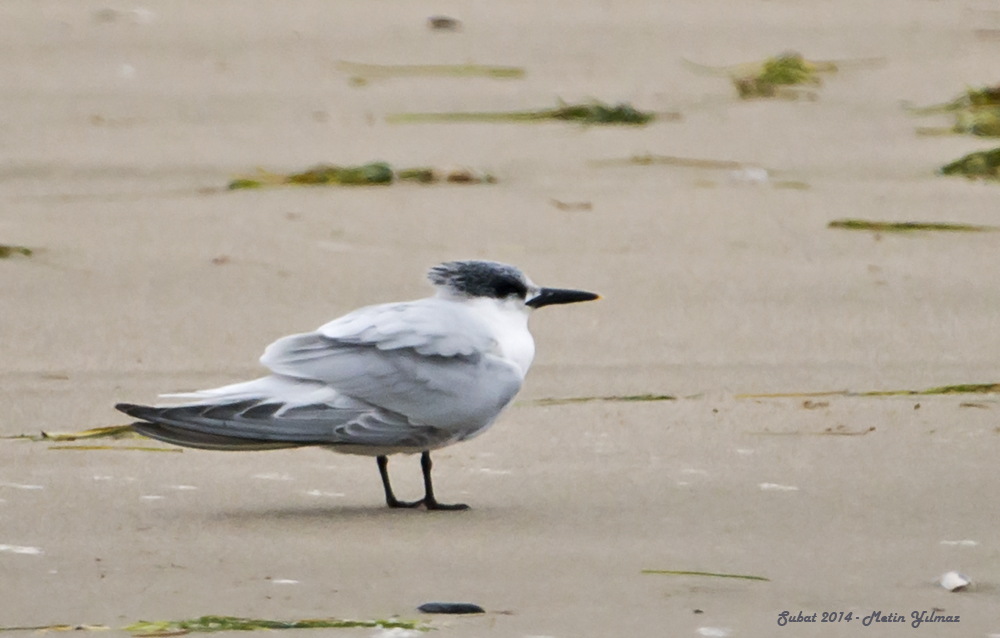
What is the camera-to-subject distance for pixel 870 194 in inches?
283

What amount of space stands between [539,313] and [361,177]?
1.66 meters

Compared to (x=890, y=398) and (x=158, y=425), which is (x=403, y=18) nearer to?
(x=890, y=398)

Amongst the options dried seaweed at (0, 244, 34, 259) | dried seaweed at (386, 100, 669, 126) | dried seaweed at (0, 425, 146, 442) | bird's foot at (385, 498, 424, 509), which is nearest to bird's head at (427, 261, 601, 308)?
bird's foot at (385, 498, 424, 509)

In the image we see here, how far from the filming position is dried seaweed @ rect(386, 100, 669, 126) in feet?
27.6

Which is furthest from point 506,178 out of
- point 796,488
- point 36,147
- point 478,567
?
point 478,567

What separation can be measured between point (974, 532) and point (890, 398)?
1161mm

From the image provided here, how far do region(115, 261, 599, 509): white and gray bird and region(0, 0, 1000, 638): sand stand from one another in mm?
149

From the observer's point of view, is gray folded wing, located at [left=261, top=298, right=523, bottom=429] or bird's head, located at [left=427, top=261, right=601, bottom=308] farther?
bird's head, located at [left=427, top=261, right=601, bottom=308]

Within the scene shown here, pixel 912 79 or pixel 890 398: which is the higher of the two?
pixel 912 79

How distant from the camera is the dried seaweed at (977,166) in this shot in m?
7.43

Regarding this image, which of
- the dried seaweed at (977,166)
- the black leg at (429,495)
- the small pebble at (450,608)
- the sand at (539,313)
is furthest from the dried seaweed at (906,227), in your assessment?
the small pebble at (450,608)

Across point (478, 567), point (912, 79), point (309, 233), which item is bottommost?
point (478, 567)

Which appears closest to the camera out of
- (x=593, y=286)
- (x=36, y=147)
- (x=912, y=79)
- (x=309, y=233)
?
(x=593, y=286)

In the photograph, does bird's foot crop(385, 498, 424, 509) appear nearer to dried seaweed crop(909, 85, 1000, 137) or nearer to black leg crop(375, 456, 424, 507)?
black leg crop(375, 456, 424, 507)
